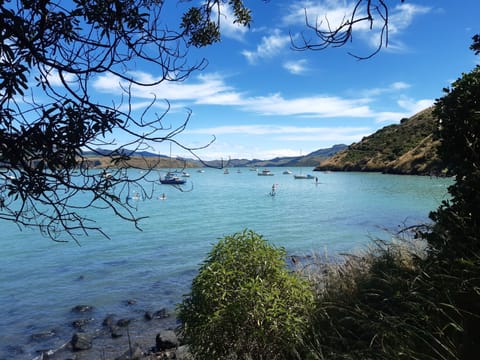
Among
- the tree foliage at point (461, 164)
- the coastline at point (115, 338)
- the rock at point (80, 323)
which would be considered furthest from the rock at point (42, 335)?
the tree foliage at point (461, 164)

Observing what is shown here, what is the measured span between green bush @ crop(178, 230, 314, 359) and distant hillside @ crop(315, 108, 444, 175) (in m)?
86.3

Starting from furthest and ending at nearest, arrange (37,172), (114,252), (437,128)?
(114,252) < (437,128) < (37,172)

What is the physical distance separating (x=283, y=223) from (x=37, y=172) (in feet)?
94.9

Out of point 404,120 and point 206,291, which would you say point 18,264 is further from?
point 404,120

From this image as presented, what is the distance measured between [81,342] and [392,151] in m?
112

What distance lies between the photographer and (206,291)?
16.8 ft

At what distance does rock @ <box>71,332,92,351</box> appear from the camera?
10180 millimetres

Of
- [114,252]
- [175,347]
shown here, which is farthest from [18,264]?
[175,347]

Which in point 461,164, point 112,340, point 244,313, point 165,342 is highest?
point 461,164

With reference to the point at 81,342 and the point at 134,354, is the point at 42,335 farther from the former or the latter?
the point at 134,354

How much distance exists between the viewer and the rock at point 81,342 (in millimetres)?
10180

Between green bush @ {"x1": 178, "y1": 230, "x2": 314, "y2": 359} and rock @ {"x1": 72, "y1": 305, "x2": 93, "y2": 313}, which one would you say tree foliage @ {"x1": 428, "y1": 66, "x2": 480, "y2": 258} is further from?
rock @ {"x1": 72, "y1": 305, "x2": 93, "y2": 313}

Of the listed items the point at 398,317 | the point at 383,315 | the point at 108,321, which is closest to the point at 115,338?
the point at 108,321

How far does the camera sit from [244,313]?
487cm
